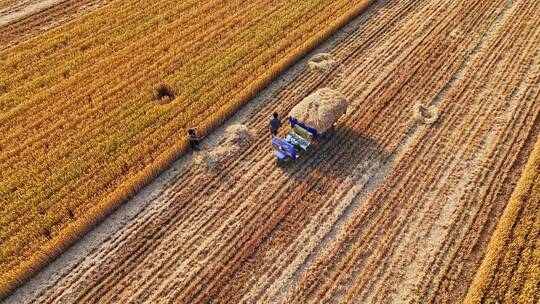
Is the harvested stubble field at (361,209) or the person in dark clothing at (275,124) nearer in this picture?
the harvested stubble field at (361,209)

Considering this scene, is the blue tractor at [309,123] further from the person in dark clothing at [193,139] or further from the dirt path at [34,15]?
the dirt path at [34,15]

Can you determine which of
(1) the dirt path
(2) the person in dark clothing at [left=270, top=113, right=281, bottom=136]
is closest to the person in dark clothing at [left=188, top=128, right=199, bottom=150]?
(2) the person in dark clothing at [left=270, top=113, right=281, bottom=136]

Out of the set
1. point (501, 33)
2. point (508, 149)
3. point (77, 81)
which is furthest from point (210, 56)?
point (501, 33)

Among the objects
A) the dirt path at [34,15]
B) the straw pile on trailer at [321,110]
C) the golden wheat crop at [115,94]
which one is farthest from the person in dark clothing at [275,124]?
the dirt path at [34,15]

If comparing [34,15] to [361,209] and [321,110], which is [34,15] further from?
[361,209]

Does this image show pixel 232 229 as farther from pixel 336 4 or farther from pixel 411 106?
pixel 336 4

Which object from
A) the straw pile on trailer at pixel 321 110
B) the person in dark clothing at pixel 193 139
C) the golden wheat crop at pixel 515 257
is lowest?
the golden wheat crop at pixel 515 257

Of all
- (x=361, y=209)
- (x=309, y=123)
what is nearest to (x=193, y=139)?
(x=309, y=123)
